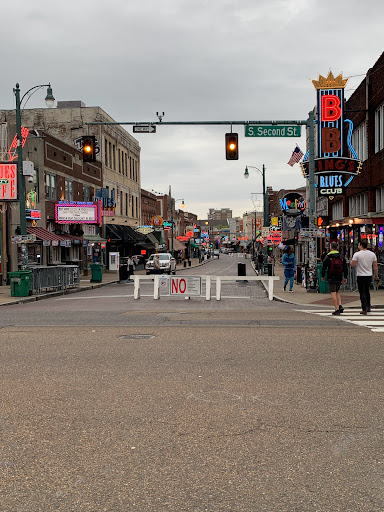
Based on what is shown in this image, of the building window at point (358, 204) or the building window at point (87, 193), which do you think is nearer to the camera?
the building window at point (358, 204)

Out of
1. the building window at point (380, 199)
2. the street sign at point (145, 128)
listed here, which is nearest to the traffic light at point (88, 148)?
the street sign at point (145, 128)

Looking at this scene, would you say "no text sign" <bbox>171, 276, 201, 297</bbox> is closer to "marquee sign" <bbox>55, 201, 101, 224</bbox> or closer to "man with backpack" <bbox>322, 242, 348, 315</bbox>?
"man with backpack" <bbox>322, 242, 348, 315</bbox>

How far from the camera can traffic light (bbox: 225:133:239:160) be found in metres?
19.9

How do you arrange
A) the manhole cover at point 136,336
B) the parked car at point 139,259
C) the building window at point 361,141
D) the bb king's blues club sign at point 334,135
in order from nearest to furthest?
the manhole cover at point 136,336
the bb king's blues club sign at point 334,135
the building window at point 361,141
the parked car at point 139,259

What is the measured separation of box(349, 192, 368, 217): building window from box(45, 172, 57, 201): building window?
1928 centimetres

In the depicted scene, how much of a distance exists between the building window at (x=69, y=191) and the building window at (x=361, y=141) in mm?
20101

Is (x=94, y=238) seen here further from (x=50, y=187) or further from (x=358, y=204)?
(x=358, y=204)

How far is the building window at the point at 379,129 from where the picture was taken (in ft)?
77.0

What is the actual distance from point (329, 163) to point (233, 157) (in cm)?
835

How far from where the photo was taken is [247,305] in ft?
53.9

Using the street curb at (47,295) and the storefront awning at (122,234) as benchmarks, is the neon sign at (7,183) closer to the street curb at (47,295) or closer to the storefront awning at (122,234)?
the street curb at (47,295)

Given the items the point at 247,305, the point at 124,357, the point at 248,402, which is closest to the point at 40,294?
the point at 247,305

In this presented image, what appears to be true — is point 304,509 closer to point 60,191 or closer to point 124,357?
point 124,357

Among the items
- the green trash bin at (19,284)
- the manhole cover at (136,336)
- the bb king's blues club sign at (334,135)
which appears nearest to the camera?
the manhole cover at (136,336)
